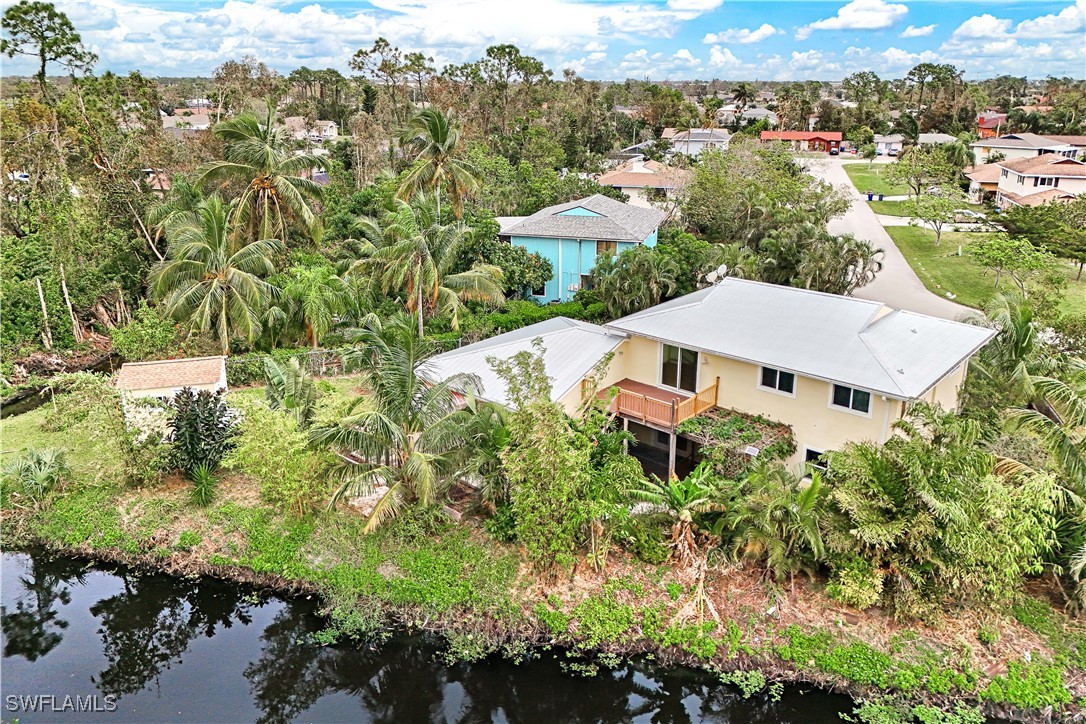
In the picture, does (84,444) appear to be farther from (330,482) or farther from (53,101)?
(53,101)

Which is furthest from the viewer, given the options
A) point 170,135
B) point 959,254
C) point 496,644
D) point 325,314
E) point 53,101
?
point 959,254

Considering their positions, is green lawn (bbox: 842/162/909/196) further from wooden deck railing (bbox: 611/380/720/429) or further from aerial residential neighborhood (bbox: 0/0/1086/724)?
wooden deck railing (bbox: 611/380/720/429)

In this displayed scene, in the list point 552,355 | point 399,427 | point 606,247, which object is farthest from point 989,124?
point 399,427

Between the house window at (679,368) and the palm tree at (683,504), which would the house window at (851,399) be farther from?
the palm tree at (683,504)

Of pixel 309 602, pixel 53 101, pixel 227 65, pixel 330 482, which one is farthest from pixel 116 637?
pixel 227 65

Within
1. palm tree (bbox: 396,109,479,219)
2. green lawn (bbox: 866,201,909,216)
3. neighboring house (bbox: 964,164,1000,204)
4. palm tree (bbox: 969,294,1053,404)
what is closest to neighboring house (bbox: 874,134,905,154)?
neighboring house (bbox: 964,164,1000,204)

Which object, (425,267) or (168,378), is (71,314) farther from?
(425,267)
